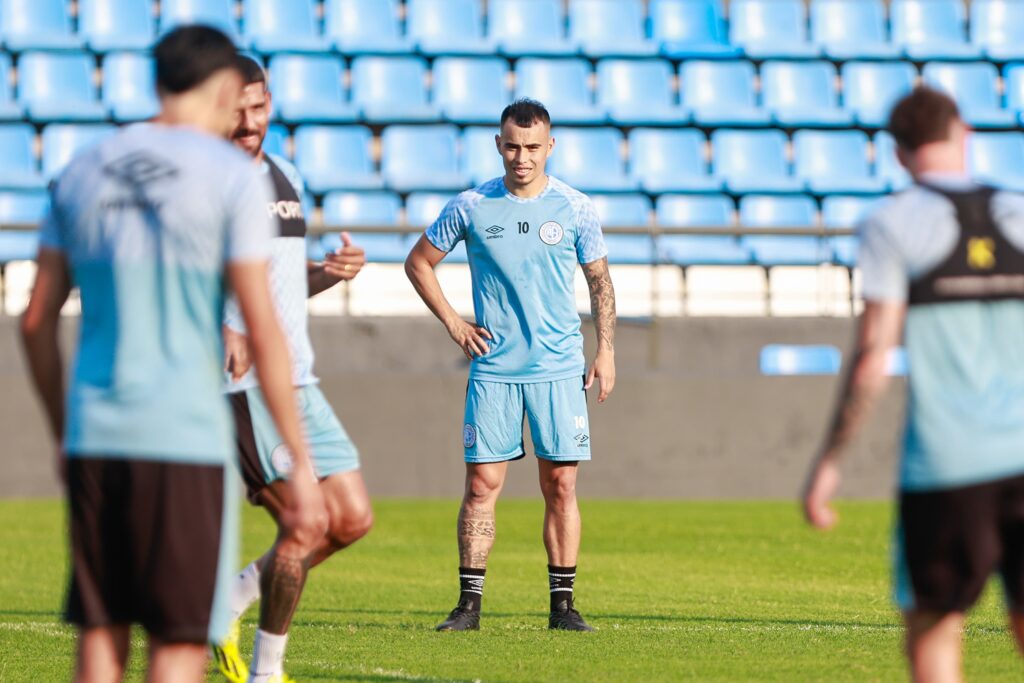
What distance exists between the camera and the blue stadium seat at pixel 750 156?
17438 mm

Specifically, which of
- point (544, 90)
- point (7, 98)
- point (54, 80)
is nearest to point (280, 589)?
point (544, 90)

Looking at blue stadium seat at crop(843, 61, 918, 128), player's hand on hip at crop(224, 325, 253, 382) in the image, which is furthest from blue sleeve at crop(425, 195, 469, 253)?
blue stadium seat at crop(843, 61, 918, 128)

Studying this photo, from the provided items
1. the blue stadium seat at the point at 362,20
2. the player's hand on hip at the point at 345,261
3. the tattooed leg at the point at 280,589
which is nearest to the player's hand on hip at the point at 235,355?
the player's hand on hip at the point at 345,261

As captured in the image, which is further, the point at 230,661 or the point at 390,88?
the point at 390,88

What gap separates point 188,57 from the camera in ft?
12.1

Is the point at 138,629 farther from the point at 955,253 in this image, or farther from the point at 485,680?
the point at 955,253

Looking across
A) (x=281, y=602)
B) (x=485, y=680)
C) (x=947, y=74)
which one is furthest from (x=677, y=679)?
(x=947, y=74)

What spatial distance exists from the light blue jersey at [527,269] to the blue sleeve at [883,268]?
400 centimetres

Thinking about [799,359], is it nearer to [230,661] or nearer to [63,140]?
[63,140]

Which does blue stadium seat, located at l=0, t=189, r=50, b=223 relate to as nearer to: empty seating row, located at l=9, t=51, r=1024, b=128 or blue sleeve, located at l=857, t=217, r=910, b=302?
empty seating row, located at l=9, t=51, r=1024, b=128

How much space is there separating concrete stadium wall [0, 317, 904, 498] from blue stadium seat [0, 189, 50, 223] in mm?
2005

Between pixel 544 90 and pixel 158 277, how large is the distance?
14.3m

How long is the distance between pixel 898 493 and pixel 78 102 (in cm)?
1444

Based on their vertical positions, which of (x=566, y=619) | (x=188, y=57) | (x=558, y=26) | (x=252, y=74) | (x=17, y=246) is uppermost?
(x=558, y=26)
